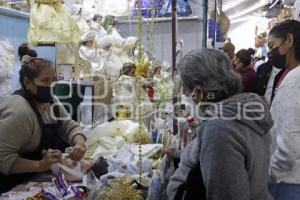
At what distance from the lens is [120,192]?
177 cm

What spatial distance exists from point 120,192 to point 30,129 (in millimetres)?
639

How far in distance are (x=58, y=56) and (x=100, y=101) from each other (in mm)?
1325

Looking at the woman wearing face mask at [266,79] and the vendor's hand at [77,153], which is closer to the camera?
the vendor's hand at [77,153]

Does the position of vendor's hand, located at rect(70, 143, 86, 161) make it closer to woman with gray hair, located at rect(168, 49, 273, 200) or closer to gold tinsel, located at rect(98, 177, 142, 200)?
gold tinsel, located at rect(98, 177, 142, 200)

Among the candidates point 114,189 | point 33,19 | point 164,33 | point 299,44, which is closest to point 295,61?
point 299,44

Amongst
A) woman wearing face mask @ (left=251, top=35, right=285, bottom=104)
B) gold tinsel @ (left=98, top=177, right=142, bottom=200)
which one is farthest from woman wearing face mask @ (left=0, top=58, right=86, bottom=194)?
woman wearing face mask @ (left=251, top=35, right=285, bottom=104)

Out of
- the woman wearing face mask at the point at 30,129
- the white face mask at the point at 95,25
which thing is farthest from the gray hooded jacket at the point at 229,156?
the white face mask at the point at 95,25

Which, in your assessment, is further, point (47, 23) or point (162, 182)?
point (47, 23)

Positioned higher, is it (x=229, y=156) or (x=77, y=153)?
(x=229, y=156)

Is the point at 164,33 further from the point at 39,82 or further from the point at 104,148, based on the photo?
the point at 39,82

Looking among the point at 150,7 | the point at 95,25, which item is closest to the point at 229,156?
the point at 150,7

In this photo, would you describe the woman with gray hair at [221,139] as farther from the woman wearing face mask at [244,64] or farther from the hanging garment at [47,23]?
the hanging garment at [47,23]

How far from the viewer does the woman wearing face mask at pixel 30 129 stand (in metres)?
1.97

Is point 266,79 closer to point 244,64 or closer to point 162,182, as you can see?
point 244,64
